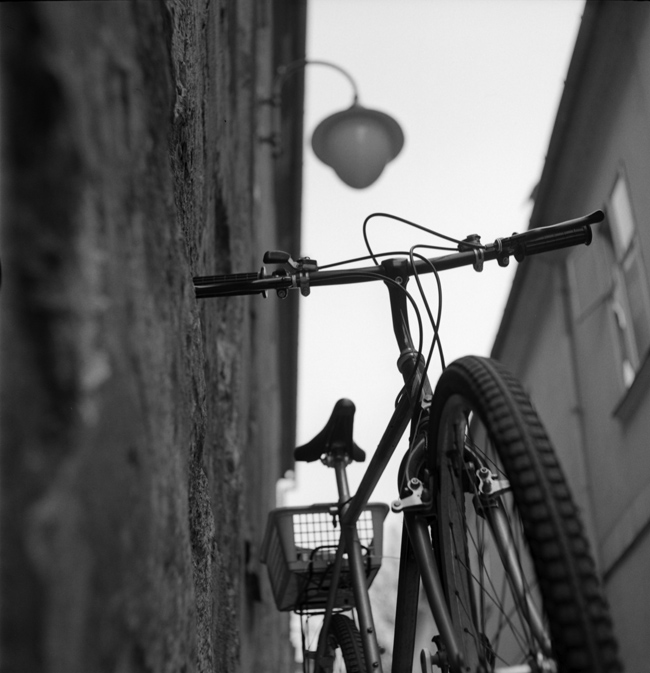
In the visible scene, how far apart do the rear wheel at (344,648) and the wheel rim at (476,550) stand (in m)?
0.93

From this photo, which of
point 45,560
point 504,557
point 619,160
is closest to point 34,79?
point 45,560

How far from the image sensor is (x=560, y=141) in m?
8.02

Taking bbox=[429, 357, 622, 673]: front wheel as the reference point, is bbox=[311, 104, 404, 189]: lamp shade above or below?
above

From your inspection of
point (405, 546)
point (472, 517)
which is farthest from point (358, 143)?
point (472, 517)

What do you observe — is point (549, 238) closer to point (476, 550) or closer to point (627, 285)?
point (476, 550)

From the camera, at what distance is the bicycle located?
1.30 metres

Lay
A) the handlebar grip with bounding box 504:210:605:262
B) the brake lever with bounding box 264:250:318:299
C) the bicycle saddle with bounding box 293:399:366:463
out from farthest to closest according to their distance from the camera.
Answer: the bicycle saddle with bounding box 293:399:366:463
the brake lever with bounding box 264:250:318:299
the handlebar grip with bounding box 504:210:605:262

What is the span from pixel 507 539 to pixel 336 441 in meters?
1.49

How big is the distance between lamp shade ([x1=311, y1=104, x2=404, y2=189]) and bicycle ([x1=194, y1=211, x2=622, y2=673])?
2.27m

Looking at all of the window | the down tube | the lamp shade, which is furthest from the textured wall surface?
the window

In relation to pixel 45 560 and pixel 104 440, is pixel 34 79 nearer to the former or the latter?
pixel 104 440

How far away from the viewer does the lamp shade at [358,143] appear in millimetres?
4781

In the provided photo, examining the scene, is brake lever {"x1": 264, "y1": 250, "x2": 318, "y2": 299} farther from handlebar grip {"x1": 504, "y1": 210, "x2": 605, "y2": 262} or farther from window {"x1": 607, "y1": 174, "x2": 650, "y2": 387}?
window {"x1": 607, "y1": 174, "x2": 650, "y2": 387}

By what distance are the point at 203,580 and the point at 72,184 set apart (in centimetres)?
119
